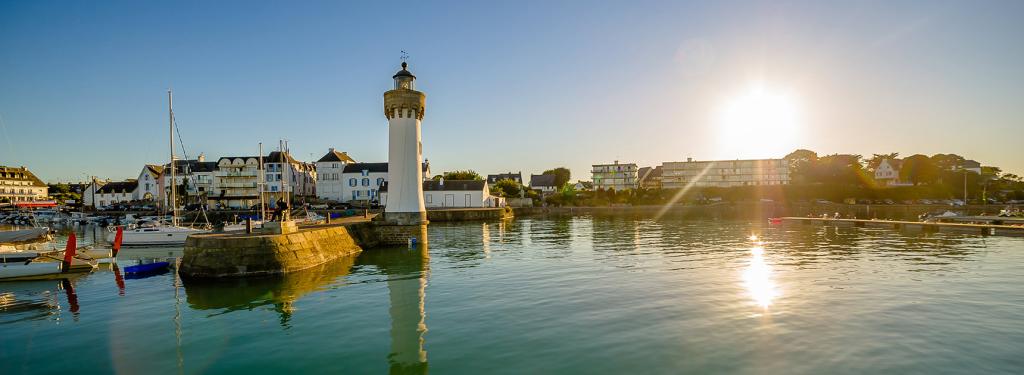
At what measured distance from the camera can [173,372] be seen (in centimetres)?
1023

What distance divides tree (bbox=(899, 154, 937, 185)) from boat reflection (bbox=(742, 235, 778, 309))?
403 feet

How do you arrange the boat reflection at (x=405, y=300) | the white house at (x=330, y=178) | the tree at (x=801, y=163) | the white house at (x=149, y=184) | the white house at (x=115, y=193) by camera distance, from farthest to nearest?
1. the tree at (x=801, y=163)
2. the white house at (x=115, y=193)
3. the white house at (x=149, y=184)
4. the white house at (x=330, y=178)
5. the boat reflection at (x=405, y=300)

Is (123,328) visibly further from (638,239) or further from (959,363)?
(638,239)

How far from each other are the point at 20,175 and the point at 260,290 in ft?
449

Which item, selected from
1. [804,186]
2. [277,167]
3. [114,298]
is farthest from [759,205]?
[114,298]

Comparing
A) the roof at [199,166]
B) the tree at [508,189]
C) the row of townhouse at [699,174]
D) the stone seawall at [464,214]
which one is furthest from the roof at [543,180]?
the roof at [199,166]

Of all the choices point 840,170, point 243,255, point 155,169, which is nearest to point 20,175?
point 155,169

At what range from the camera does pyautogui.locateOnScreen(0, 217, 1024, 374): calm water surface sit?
10.6m

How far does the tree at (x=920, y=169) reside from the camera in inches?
4577

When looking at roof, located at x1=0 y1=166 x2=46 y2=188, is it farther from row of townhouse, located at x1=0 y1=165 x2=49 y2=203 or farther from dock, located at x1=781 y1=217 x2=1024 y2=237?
dock, located at x1=781 y1=217 x2=1024 y2=237

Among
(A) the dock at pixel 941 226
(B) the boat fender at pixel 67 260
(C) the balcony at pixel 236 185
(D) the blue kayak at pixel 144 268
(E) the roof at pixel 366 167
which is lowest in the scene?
(A) the dock at pixel 941 226

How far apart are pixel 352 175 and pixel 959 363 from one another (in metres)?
94.8

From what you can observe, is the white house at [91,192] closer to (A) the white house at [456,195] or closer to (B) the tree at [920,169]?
(A) the white house at [456,195]

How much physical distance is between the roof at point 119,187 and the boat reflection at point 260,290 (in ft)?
379
